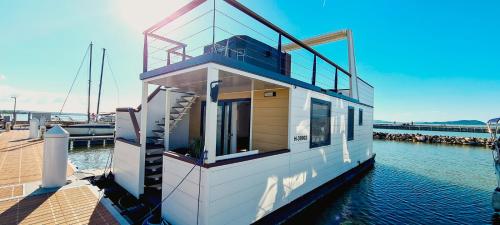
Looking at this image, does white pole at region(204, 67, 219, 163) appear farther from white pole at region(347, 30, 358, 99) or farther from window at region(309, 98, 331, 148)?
white pole at region(347, 30, 358, 99)

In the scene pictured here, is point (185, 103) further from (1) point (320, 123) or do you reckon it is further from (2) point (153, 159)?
(1) point (320, 123)

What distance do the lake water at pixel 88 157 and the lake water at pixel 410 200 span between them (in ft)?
31.6

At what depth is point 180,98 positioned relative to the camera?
8.59m

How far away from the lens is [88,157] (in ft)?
42.9

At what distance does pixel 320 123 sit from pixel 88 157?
43.9ft

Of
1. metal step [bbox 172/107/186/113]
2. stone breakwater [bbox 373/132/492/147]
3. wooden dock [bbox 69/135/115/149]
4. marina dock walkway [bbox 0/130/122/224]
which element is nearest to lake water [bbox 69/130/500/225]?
marina dock walkway [bbox 0/130/122/224]

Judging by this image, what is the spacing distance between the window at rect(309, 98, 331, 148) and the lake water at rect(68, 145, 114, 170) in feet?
29.7

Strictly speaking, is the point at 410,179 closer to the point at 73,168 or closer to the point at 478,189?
the point at 478,189

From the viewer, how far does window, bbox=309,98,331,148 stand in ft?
20.8

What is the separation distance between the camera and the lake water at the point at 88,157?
11.0 metres

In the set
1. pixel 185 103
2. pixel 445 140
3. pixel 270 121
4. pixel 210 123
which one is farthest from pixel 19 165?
pixel 445 140

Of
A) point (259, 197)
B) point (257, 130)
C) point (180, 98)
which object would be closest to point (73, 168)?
point (180, 98)

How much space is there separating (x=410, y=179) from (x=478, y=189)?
2104mm

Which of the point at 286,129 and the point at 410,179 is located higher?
the point at 286,129
